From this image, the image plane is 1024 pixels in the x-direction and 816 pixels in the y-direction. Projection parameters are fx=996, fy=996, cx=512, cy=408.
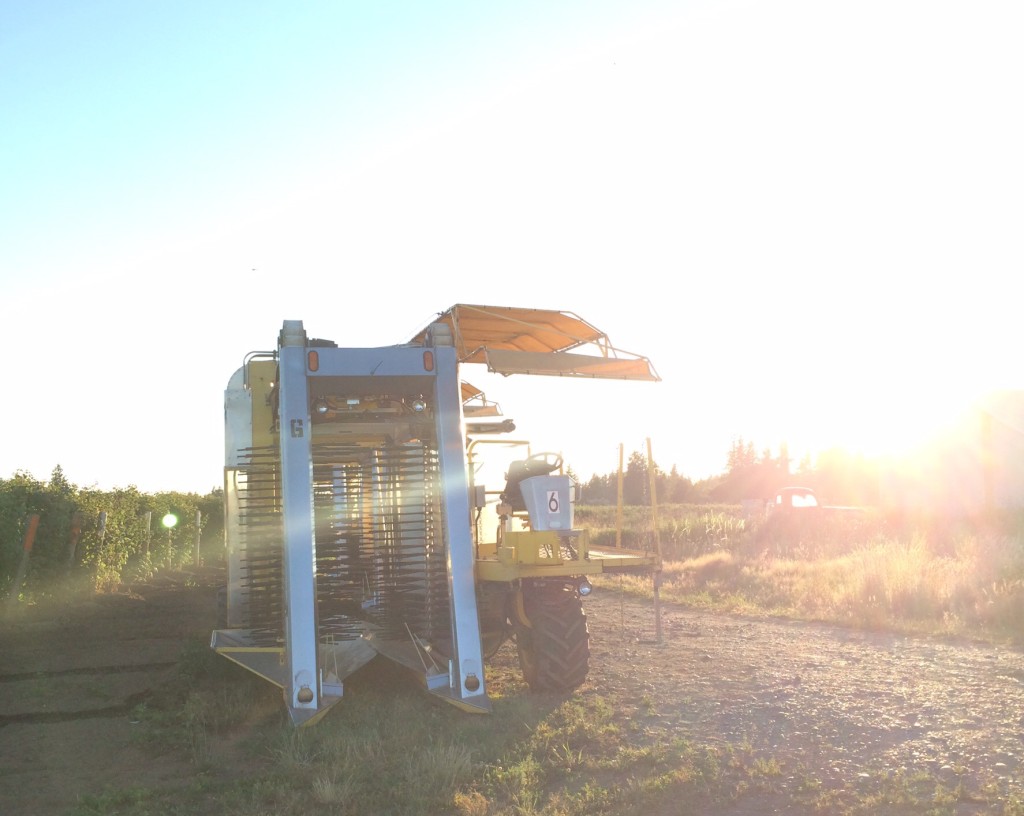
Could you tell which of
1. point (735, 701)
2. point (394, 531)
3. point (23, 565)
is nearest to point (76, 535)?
point (23, 565)

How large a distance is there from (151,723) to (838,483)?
66.2 metres

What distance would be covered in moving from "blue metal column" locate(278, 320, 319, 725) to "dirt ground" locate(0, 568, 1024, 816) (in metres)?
0.99

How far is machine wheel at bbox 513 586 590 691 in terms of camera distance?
9031 millimetres

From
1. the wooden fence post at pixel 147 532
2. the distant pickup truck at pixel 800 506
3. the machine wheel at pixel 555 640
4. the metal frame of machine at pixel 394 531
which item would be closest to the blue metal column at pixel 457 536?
the metal frame of machine at pixel 394 531

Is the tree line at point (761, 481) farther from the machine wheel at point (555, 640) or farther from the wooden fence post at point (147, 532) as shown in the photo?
the machine wheel at point (555, 640)

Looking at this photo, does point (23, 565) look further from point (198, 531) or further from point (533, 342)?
point (198, 531)

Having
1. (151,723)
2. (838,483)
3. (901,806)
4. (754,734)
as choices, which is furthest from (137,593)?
(838,483)

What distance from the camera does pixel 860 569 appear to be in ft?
59.6

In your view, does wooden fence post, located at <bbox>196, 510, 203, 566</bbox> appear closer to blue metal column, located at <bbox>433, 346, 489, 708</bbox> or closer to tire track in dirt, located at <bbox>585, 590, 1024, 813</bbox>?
tire track in dirt, located at <bbox>585, 590, 1024, 813</bbox>

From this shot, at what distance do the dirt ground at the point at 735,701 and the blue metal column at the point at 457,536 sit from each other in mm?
1433

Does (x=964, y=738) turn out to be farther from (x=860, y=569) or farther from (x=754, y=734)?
(x=860, y=569)

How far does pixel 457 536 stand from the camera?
8.31m

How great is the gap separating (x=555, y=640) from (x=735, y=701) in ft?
5.53

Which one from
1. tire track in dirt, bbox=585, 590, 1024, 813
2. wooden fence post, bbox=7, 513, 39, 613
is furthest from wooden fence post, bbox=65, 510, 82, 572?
tire track in dirt, bbox=585, 590, 1024, 813
